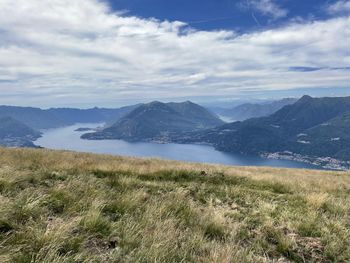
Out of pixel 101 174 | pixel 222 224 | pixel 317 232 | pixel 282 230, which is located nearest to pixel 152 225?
pixel 222 224

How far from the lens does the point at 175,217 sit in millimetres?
7254

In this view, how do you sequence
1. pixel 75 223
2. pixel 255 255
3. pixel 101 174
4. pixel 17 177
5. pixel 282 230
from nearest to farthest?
pixel 75 223, pixel 255 255, pixel 282 230, pixel 17 177, pixel 101 174

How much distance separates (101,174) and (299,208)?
25.3ft

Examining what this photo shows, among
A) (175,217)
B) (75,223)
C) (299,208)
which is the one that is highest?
(75,223)

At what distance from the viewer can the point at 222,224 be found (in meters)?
7.16

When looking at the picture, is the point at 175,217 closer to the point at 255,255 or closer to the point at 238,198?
the point at 255,255

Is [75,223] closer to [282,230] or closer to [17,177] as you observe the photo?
[17,177]

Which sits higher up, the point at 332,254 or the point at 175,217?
the point at 175,217

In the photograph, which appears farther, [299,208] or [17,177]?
[299,208]

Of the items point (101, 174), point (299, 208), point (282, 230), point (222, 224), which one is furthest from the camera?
point (101, 174)

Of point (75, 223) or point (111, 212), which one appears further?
point (111, 212)

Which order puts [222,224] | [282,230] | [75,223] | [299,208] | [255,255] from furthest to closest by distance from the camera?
[299,208], [282,230], [222,224], [255,255], [75,223]

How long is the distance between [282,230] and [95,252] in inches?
182

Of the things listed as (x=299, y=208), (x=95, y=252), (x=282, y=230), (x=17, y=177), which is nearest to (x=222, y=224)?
(x=282, y=230)
